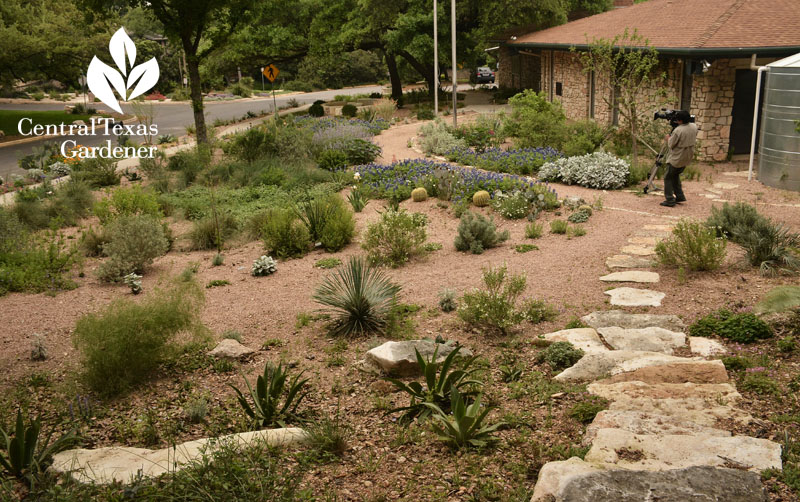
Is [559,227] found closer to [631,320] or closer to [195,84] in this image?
[631,320]

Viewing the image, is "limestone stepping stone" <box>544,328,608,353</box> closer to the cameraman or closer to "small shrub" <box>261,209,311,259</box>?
"small shrub" <box>261,209,311,259</box>

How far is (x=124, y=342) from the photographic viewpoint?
5871mm

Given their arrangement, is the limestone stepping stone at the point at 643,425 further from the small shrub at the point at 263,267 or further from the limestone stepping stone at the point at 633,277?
the small shrub at the point at 263,267

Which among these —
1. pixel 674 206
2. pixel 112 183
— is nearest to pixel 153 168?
pixel 112 183

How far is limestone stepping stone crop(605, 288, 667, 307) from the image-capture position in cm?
763

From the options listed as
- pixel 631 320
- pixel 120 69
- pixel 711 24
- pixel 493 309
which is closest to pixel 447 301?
pixel 493 309

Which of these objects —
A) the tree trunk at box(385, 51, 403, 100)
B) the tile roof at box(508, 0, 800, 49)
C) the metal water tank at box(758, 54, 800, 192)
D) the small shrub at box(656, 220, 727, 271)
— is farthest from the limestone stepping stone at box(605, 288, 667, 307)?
the tree trunk at box(385, 51, 403, 100)

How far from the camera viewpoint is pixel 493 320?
703 centimetres

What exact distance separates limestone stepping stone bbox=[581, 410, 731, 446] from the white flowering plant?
9.60 meters

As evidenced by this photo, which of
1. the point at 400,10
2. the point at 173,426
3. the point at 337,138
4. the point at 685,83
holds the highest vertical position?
the point at 400,10

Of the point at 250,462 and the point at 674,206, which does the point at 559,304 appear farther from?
the point at 674,206

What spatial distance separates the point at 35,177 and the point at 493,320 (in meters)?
14.0

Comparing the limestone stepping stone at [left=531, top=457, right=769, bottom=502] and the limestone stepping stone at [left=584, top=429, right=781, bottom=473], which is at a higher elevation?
the limestone stepping stone at [left=531, top=457, right=769, bottom=502]

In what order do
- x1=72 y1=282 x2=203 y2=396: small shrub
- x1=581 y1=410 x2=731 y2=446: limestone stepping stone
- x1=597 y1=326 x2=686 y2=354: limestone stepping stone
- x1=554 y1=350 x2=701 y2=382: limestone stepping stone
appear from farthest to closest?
x1=597 y1=326 x2=686 y2=354: limestone stepping stone, x1=554 y1=350 x2=701 y2=382: limestone stepping stone, x1=72 y1=282 x2=203 y2=396: small shrub, x1=581 y1=410 x2=731 y2=446: limestone stepping stone
